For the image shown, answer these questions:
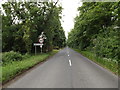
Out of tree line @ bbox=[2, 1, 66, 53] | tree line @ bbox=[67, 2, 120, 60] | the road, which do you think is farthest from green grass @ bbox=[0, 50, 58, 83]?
tree line @ bbox=[2, 1, 66, 53]

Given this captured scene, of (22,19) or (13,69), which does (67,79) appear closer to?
(13,69)

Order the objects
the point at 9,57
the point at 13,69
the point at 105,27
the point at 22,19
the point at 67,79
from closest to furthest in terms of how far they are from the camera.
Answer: the point at 67,79 → the point at 13,69 → the point at 9,57 → the point at 105,27 → the point at 22,19

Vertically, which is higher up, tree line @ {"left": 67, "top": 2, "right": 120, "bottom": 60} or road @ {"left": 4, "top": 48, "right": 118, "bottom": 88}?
tree line @ {"left": 67, "top": 2, "right": 120, "bottom": 60}

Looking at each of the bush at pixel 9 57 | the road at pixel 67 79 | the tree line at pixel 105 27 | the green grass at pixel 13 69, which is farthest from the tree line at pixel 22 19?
the road at pixel 67 79

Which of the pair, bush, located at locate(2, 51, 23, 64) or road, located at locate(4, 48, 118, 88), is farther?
bush, located at locate(2, 51, 23, 64)

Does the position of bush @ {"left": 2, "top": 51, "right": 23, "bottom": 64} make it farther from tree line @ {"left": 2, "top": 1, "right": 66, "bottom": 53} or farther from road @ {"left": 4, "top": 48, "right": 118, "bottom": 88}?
tree line @ {"left": 2, "top": 1, "right": 66, "bottom": 53}

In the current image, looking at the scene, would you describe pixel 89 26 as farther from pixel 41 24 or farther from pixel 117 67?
pixel 41 24

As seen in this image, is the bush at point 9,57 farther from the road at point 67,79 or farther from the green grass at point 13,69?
the road at point 67,79

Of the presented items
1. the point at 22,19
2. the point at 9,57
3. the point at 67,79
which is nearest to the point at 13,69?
the point at 67,79

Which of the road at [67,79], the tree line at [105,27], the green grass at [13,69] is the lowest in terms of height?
the road at [67,79]

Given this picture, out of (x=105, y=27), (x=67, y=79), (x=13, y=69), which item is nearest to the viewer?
(x=67, y=79)

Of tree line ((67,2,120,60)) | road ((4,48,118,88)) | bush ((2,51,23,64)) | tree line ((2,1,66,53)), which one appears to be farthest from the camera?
tree line ((2,1,66,53))

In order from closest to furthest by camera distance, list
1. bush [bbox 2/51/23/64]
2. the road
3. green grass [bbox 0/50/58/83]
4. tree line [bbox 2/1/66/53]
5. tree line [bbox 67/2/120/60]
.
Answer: the road → green grass [bbox 0/50/58/83] → tree line [bbox 67/2/120/60] → bush [bbox 2/51/23/64] → tree line [bbox 2/1/66/53]

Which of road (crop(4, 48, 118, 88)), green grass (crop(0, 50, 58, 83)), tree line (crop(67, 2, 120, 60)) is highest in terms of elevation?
tree line (crop(67, 2, 120, 60))
